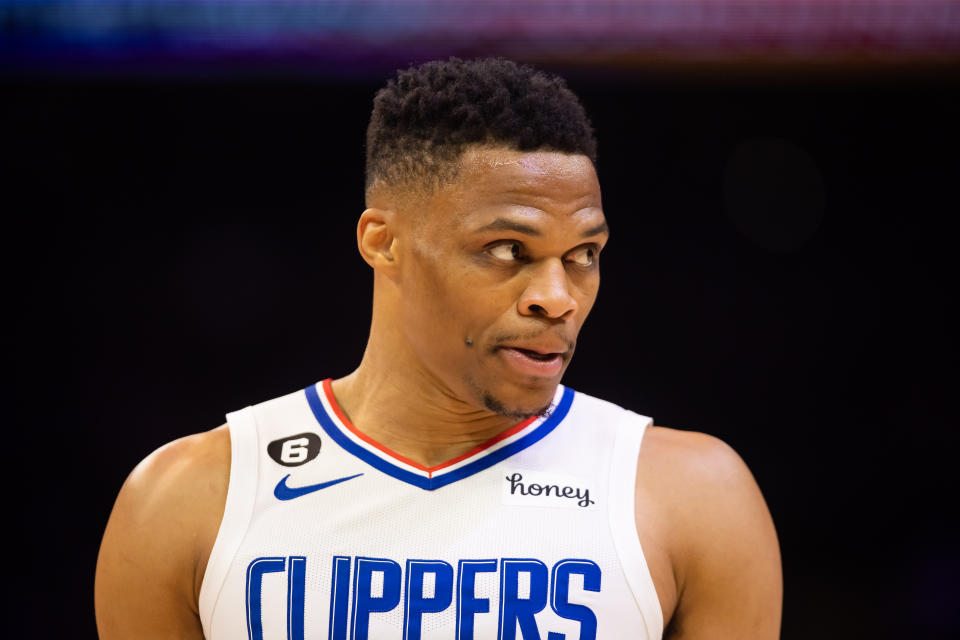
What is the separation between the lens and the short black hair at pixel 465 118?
1606mm

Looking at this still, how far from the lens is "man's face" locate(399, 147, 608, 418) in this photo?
156cm

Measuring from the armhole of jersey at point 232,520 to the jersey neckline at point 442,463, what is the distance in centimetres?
14

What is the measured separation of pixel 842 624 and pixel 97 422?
2.66 metres

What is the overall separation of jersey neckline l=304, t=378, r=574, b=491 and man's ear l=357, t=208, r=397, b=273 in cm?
28

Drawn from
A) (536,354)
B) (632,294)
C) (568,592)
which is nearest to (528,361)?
(536,354)

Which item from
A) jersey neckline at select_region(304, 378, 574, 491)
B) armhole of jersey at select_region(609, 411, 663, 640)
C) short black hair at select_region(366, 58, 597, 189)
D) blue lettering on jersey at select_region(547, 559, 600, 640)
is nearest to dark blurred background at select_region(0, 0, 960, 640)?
short black hair at select_region(366, 58, 597, 189)

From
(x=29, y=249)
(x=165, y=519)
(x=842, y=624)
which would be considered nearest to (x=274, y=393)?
(x=29, y=249)

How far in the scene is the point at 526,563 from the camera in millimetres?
1621

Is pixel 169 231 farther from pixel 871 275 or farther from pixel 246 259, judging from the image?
pixel 871 275

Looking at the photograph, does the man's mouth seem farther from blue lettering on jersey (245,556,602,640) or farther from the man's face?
blue lettering on jersey (245,556,602,640)

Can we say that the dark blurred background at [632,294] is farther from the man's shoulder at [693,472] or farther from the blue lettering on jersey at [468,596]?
the blue lettering on jersey at [468,596]

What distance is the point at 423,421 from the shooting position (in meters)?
1.75

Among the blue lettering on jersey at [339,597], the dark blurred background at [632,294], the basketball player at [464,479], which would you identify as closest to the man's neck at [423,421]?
the basketball player at [464,479]

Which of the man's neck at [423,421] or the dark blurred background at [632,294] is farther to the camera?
the dark blurred background at [632,294]
